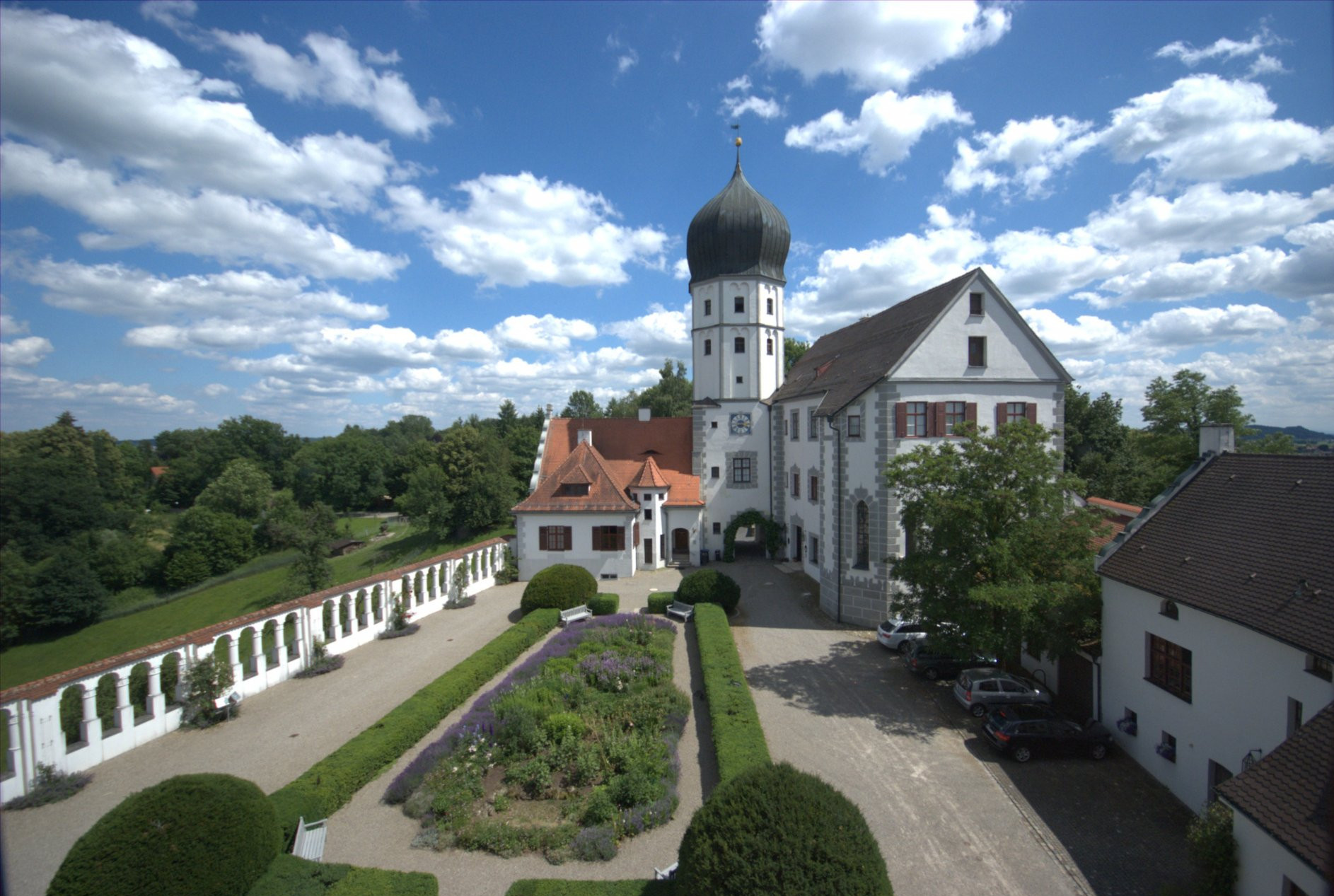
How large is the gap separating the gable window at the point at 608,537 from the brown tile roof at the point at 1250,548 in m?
21.2

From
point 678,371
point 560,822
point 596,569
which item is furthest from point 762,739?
point 678,371

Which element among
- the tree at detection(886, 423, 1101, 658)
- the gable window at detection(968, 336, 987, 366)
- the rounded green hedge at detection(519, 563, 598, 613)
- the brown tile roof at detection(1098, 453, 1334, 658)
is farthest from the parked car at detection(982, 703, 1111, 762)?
the rounded green hedge at detection(519, 563, 598, 613)

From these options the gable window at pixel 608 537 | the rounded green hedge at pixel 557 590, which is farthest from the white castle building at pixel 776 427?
the rounded green hedge at pixel 557 590

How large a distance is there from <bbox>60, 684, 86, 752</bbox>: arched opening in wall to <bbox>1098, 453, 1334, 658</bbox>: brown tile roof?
22832 mm

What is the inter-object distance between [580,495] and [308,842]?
73.5 feet

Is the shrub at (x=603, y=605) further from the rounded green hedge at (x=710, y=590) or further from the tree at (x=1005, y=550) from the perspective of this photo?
the tree at (x=1005, y=550)

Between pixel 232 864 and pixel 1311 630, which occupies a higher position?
pixel 1311 630

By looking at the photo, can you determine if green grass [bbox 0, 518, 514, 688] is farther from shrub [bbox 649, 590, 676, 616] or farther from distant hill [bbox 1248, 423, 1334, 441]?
distant hill [bbox 1248, 423, 1334, 441]

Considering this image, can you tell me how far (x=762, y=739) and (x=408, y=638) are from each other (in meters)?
14.7

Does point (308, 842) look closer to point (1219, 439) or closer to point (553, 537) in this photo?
point (553, 537)

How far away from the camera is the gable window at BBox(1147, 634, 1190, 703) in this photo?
13047 millimetres

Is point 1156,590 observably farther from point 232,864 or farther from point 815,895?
point 232,864

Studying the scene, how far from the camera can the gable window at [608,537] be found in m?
31.9

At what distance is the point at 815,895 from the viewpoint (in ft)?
24.1
